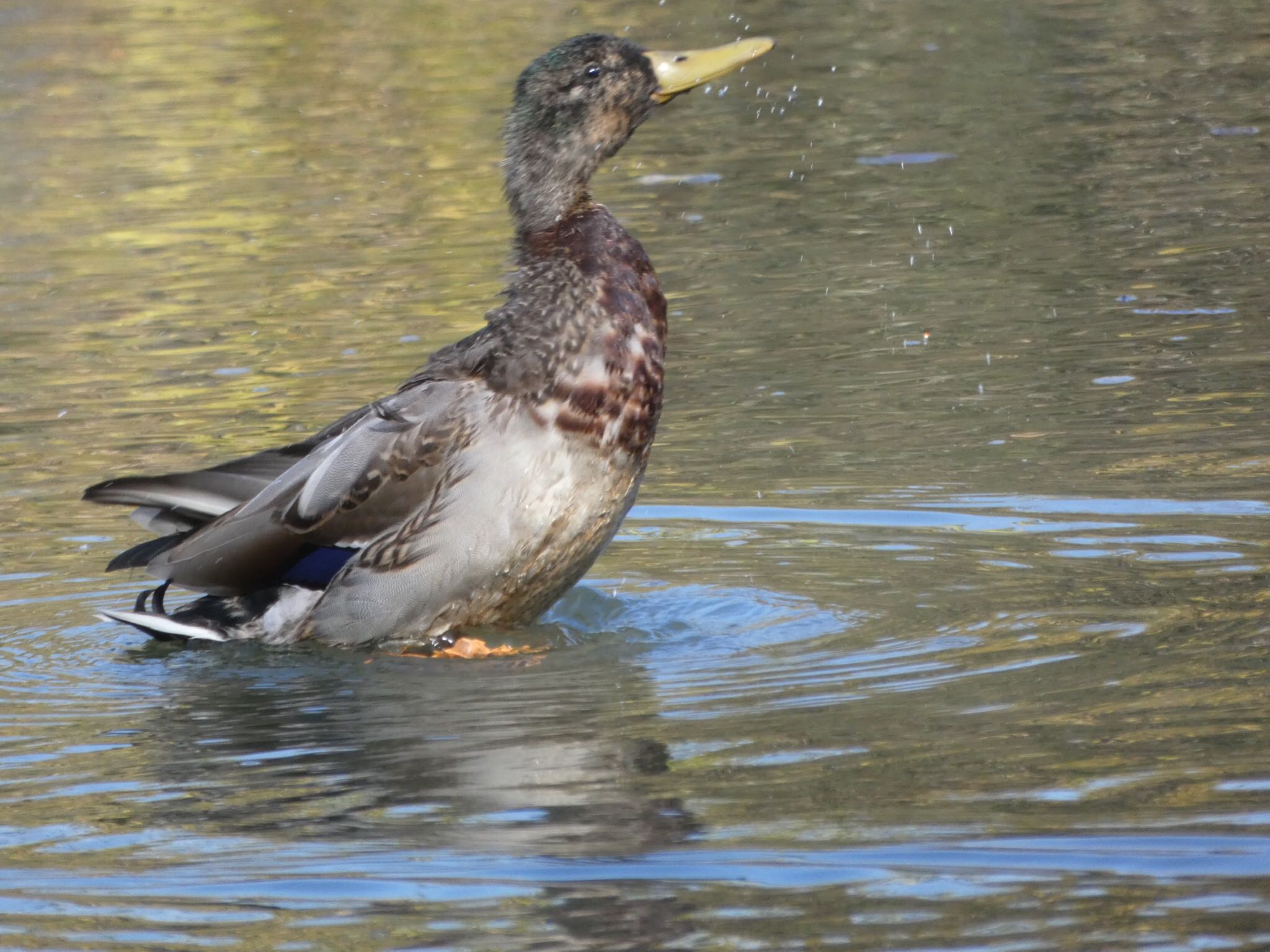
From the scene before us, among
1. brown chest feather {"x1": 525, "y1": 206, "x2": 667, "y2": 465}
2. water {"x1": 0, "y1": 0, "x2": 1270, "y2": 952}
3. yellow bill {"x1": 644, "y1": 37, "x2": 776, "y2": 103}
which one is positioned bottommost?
water {"x1": 0, "y1": 0, "x2": 1270, "y2": 952}

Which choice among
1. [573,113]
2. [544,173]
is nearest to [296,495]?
Result: [544,173]

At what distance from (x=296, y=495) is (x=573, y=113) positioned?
1.21 metres

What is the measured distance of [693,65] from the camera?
592cm

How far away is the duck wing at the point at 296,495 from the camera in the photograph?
17.4 ft

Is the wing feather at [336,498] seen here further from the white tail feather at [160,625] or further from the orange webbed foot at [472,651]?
the orange webbed foot at [472,651]

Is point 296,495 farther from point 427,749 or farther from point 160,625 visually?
point 427,749

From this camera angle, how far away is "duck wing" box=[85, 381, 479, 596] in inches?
208

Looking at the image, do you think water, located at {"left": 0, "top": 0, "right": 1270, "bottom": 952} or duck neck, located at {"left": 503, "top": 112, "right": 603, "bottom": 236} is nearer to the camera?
water, located at {"left": 0, "top": 0, "right": 1270, "bottom": 952}

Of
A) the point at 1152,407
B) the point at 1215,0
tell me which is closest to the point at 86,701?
the point at 1152,407

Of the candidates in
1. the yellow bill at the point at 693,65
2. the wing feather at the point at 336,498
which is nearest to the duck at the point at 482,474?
the wing feather at the point at 336,498

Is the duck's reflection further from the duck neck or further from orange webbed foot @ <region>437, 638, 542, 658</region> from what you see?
the duck neck

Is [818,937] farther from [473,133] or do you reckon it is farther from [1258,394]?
[473,133]

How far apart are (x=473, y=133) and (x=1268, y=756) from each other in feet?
34.8

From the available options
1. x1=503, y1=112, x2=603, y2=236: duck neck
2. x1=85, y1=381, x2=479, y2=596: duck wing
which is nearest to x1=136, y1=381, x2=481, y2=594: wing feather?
x1=85, y1=381, x2=479, y2=596: duck wing
